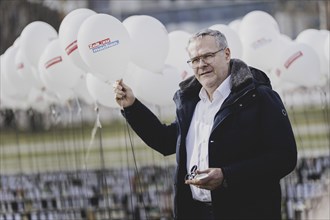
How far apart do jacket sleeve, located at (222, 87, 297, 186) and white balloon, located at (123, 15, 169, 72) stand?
271cm

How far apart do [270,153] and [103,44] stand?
1.96m

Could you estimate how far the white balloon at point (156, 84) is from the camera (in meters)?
5.91

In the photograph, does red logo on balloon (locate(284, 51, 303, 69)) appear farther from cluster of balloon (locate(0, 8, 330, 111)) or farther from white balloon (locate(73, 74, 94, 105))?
white balloon (locate(73, 74, 94, 105))

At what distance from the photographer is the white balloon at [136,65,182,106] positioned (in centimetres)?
591

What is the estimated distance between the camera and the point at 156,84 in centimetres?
592

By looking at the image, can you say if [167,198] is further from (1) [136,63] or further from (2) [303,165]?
(1) [136,63]

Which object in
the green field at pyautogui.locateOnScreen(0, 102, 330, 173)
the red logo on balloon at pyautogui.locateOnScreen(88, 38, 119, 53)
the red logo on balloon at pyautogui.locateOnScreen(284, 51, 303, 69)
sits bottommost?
the green field at pyautogui.locateOnScreen(0, 102, 330, 173)

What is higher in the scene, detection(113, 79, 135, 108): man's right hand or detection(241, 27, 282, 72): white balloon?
detection(241, 27, 282, 72): white balloon

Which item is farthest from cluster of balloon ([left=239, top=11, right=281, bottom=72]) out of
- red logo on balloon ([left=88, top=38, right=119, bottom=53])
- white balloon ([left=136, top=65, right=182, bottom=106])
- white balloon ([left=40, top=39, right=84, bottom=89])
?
red logo on balloon ([left=88, top=38, right=119, bottom=53])

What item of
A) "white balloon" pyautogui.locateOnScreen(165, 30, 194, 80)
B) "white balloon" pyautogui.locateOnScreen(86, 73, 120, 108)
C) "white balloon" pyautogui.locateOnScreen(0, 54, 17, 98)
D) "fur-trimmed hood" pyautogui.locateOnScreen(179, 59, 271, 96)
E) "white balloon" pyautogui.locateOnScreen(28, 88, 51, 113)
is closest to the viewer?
"fur-trimmed hood" pyautogui.locateOnScreen(179, 59, 271, 96)

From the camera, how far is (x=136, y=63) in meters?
5.49

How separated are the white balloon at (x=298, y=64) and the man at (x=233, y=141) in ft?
12.7

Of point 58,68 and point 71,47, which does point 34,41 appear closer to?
point 58,68

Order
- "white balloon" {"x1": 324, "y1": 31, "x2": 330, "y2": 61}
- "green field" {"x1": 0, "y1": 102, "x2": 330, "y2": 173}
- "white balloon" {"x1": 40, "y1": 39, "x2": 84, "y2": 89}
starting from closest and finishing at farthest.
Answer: "white balloon" {"x1": 40, "y1": 39, "x2": 84, "y2": 89} → "white balloon" {"x1": 324, "y1": 31, "x2": 330, "y2": 61} → "green field" {"x1": 0, "y1": 102, "x2": 330, "y2": 173}
